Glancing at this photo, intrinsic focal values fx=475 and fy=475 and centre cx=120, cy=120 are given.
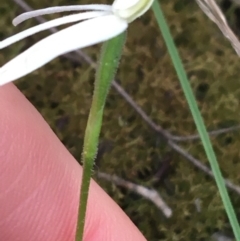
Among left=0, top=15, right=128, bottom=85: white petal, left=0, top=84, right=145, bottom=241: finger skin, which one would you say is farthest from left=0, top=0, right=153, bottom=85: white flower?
left=0, top=84, right=145, bottom=241: finger skin

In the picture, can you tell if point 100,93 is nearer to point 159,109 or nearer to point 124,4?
point 124,4

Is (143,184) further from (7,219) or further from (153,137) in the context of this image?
(7,219)

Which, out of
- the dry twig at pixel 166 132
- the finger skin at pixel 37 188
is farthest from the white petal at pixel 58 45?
the dry twig at pixel 166 132

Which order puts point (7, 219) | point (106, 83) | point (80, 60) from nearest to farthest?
point (106, 83)
point (7, 219)
point (80, 60)

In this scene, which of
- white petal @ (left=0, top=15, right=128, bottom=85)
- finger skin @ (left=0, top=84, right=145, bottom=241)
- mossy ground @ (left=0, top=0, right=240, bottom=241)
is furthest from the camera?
mossy ground @ (left=0, top=0, right=240, bottom=241)

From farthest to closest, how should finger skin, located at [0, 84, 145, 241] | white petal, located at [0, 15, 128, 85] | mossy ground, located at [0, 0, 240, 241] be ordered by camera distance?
mossy ground, located at [0, 0, 240, 241] → finger skin, located at [0, 84, 145, 241] → white petal, located at [0, 15, 128, 85]

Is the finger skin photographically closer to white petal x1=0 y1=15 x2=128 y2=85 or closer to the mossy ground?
the mossy ground

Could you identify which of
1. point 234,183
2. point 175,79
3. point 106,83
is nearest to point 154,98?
point 175,79
